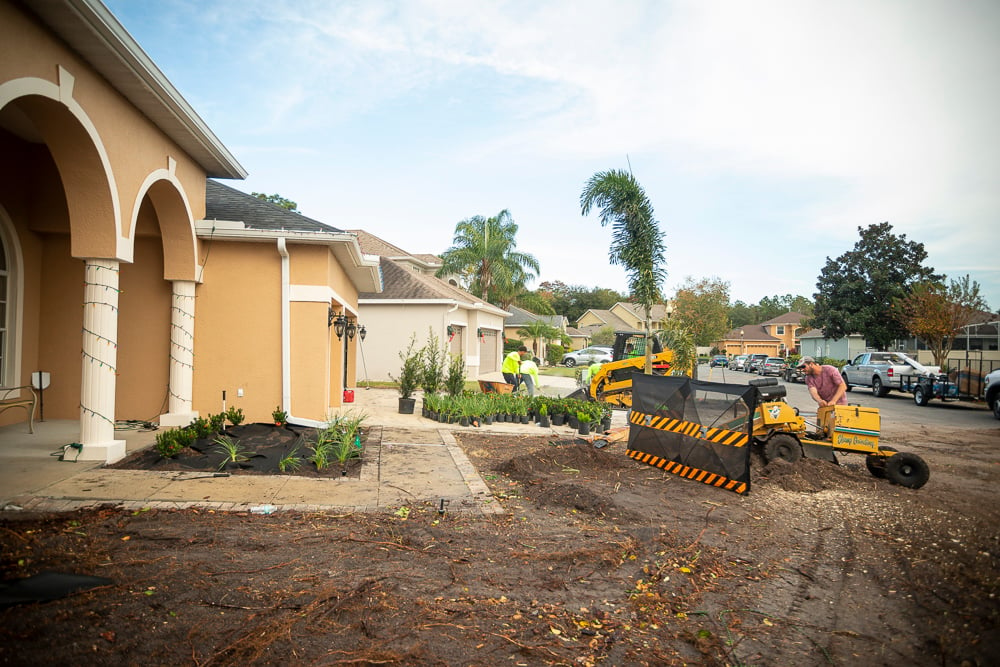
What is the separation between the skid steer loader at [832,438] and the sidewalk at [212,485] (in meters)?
4.43

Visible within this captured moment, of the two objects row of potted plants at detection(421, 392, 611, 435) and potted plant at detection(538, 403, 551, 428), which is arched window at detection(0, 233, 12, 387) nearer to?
row of potted plants at detection(421, 392, 611, 435)

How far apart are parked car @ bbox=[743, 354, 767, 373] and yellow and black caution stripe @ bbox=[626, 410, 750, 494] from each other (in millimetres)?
36806

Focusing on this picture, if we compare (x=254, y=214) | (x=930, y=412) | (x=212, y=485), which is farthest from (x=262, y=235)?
(x=930, y=412)

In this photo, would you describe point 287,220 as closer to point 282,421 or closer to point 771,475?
point 282,421

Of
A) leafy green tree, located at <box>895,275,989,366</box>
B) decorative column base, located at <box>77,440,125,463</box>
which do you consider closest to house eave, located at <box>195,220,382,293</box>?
decorative column base, located at <box>77,440,125,463</box>

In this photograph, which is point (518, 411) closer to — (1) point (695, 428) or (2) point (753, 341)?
(1) point (695, 428)

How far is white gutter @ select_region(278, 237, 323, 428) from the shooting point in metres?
9.45

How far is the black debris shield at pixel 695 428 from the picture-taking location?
6.91 metres

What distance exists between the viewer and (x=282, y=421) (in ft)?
29.7

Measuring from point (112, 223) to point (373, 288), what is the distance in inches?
353

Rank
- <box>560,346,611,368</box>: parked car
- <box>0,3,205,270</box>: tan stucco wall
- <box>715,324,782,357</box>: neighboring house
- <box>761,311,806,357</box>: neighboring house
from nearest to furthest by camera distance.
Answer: <box>0,3,205,270</box>: tan stucco wall → <box>560,346,611,368</box>: parked car → <box>761,311,806,357</box>: neighboring house → <box>715,324,782,357</box>: neighboring house

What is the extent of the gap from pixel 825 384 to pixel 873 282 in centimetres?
3808

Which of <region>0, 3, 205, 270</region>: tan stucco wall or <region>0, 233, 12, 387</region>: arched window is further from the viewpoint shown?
<region>0, 233, 12, 387</region>: arched window

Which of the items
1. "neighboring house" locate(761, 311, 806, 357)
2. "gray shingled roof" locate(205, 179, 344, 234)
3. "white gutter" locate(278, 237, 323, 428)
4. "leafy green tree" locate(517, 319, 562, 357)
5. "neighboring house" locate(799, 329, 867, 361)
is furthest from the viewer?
"neighboring house" locate(761, 311, 806, 357)
